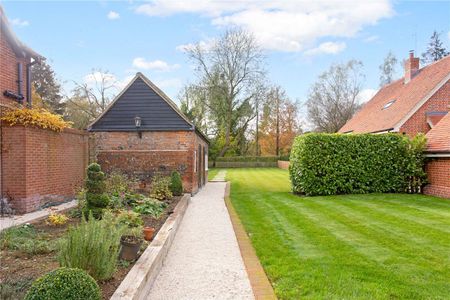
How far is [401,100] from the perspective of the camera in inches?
809

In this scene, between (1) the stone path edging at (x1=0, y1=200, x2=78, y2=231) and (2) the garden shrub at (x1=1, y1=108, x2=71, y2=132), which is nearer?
(1) the stone path edging at (x1=0, y1=200, x2=78, y2=231)

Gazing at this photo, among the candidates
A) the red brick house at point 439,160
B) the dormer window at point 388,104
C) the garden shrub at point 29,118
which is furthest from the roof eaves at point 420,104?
the garden shrub at point 29,118

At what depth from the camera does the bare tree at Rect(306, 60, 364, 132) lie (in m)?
40.8

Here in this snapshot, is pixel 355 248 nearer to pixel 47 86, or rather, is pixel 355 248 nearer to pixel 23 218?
pixel 23 218

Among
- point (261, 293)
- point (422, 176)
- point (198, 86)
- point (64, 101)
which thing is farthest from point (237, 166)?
point (261, 293)

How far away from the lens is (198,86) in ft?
125

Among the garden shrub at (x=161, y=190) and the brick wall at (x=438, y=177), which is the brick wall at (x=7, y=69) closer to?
the garden shrub at (x=161, y=190)

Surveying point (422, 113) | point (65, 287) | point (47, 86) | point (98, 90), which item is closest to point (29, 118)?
point (65, 287)

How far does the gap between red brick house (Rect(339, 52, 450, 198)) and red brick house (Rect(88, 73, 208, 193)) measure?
900cm

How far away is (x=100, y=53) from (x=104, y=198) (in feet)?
21.2

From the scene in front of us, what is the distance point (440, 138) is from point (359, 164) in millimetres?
3008

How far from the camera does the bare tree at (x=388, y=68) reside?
40.7 metres

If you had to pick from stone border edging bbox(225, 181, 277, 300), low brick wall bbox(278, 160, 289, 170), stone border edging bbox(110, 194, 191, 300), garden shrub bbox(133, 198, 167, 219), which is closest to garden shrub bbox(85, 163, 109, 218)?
stone border edging bbox(110, 194, 191, 300)

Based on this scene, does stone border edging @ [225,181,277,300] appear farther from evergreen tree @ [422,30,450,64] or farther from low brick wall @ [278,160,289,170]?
evergreen tree @ [422,30,450,64]
